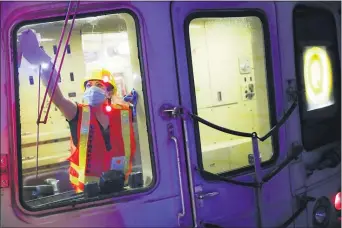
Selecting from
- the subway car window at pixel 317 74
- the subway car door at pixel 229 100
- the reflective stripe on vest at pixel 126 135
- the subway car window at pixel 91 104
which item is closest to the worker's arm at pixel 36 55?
the subway car window at pixel 91 104

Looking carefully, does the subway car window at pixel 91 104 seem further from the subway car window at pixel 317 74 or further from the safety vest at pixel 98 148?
the subway car window at pixel 317 74

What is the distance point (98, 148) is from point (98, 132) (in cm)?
Answer: 11

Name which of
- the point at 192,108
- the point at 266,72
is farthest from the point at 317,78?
the point at 192,108

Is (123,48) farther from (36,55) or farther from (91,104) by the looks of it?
(36,55)

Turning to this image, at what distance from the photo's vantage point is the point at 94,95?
95.6 inches

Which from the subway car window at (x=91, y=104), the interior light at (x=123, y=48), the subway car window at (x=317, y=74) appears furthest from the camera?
the subway car window at (x=317, y=74)

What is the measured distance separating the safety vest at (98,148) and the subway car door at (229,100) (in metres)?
0.46

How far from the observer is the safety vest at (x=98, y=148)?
2.54m

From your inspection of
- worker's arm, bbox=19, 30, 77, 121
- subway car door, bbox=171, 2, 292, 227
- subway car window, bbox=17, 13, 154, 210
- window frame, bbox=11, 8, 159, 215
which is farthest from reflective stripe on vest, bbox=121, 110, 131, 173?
worker's arm, bbox=19, 30, 77, 121

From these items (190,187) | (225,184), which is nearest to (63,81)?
(190,187)

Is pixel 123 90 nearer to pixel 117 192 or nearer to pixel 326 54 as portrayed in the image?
pixel 117 192

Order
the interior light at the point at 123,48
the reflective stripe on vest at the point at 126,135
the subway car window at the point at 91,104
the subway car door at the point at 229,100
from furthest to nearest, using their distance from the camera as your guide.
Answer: the reflective stripe on vest at the point at 126,135
the interior light at the point at 123,48
the subway car door at the point at 229,100
the subway car window at the point at 91,104

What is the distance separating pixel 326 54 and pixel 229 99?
0.93 meters

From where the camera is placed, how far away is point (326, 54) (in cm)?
317
